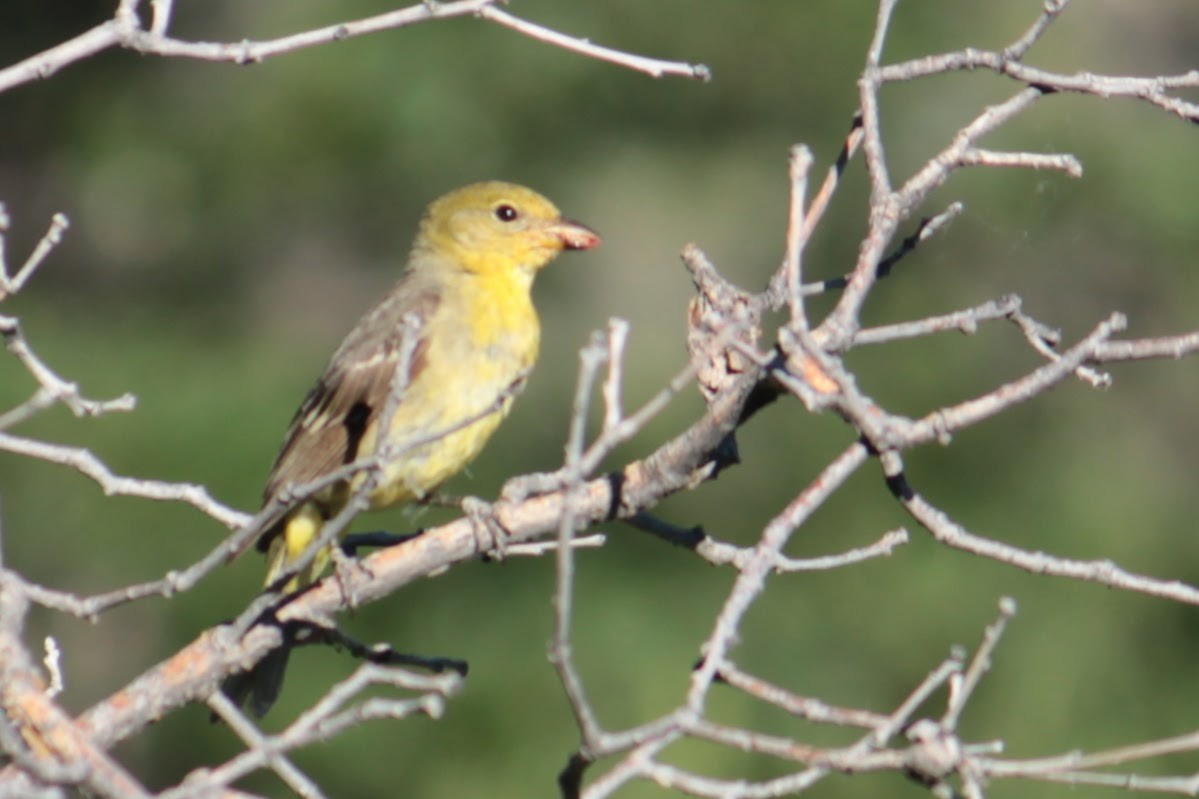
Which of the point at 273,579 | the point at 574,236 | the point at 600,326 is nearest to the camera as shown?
the point at 273,579

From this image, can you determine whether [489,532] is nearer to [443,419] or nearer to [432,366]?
[443,419]

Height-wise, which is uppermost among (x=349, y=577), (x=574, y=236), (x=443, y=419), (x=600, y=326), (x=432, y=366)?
(x=600, y=326)

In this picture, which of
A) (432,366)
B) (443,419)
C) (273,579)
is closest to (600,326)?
(432,366)

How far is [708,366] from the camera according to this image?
3.54m

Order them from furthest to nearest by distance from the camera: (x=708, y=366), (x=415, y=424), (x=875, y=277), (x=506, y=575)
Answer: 1. (x=506, y=575)
2. (x=415, y=424)
3. (x=708, y=366)
4. (x=875, y=277)

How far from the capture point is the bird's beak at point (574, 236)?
5.59 metres

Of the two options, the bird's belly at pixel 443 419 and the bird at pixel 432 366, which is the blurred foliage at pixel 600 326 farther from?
the bird's belly at pixel 443 419

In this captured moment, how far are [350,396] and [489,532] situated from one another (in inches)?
68.2

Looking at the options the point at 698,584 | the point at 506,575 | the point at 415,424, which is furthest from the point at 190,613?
the point at 415,424

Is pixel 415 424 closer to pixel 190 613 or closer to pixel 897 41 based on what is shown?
pixel 190 613

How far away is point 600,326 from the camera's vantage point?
35.4ft

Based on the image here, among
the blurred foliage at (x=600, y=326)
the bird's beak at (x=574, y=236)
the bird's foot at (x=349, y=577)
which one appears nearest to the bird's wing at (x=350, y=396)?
the bird's beak at (x=574, y=236)

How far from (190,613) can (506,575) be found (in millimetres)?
1609

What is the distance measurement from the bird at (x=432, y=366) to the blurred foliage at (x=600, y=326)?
10.2ft
